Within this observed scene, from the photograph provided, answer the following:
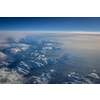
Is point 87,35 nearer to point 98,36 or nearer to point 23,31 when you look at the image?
point 98,36

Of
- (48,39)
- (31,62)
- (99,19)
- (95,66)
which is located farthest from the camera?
(31,62)

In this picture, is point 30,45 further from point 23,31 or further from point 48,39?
point 48,39

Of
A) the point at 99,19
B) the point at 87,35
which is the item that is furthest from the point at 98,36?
the point at 99,19

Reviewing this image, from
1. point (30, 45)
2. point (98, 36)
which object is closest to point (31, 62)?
point (30, 45)

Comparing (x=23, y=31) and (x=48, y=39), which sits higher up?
(x=23, y=31)

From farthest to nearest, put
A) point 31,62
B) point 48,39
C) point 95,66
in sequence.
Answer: point 31,62, point 48,39, point 95,66

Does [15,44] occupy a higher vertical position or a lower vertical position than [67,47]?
higher

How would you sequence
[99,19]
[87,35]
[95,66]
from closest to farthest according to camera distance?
[99,19], [87,35], [95,66]

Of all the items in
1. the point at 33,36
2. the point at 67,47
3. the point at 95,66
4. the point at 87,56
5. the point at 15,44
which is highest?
the point at 33,36

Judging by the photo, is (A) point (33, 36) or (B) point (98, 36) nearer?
(B) point (98, 36)
